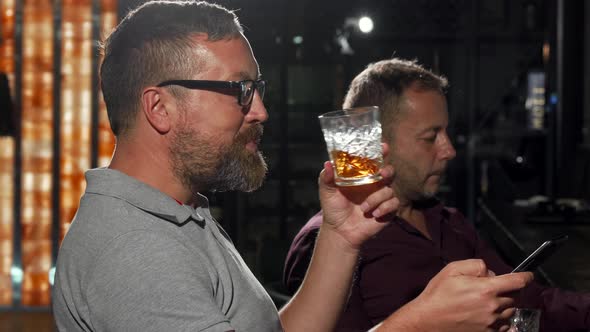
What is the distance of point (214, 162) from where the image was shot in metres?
1.34

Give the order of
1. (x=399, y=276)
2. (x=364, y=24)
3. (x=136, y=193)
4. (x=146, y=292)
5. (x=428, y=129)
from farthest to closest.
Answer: (x=364, y=24)
(x=428, y=129)
(x=399, y=276)
(x=136, y=193)
(x=146, y=292)

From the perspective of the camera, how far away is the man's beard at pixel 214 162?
51.8 inches

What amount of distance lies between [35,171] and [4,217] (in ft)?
1.35

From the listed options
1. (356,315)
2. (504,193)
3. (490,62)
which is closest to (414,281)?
(356,315)

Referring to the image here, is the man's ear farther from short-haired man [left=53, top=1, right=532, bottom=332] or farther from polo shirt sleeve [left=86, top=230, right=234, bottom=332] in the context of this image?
polo shirt sleeve [left=86, top=230, right=234, bottom=332]

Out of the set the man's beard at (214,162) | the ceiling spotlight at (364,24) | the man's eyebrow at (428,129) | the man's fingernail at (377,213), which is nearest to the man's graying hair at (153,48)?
the man's beard at (214,162)

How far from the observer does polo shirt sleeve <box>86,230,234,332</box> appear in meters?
1.06

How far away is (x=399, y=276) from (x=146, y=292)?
0.93m

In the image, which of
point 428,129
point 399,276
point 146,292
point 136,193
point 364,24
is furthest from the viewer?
point 364,24

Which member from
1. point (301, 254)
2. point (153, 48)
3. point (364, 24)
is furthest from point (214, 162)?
point (364, 24)

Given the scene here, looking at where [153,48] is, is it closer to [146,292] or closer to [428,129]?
[146,292]

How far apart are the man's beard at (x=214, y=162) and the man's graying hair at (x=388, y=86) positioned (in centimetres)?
69

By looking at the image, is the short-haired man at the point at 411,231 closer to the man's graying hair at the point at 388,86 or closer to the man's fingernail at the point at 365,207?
the man's graying hair at the point at 388,86

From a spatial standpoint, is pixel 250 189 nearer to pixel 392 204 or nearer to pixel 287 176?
pixel 392 204
